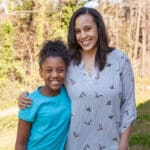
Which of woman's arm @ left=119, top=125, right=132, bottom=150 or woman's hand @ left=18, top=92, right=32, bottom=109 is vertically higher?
woman's hand @ left=18, top=92, right=32, bottom=109

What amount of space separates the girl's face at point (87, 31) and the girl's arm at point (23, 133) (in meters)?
0.63

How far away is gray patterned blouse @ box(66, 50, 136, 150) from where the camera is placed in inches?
109

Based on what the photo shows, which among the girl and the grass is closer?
the girl

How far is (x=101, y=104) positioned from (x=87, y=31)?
0.48 m

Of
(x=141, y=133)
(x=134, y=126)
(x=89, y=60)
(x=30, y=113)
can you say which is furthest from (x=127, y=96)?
(x=134, y=126)

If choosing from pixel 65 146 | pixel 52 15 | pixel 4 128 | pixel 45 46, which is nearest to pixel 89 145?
pixel 65 146

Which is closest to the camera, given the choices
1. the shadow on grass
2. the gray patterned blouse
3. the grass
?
the gray patterned blouse

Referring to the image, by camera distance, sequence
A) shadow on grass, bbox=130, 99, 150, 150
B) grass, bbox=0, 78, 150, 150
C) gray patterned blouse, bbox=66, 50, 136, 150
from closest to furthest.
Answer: gray patterned blouse, bbox=66, 50, 136, 150, shadow on grass, bbox=130, 99, 150, 150, grass, bbox=0, 78, 150, 150

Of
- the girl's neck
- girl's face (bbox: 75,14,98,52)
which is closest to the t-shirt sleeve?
the girl's neck

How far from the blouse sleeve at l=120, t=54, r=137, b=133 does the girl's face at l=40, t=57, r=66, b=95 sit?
0.39 meters

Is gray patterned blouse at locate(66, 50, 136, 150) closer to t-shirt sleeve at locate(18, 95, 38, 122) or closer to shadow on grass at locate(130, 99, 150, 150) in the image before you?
t-shirt sleeve at locate(18, 95, 38, 122)

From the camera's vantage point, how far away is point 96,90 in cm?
274

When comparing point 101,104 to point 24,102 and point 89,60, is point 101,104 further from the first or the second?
point 24,102

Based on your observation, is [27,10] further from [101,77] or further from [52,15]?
[101,77]
